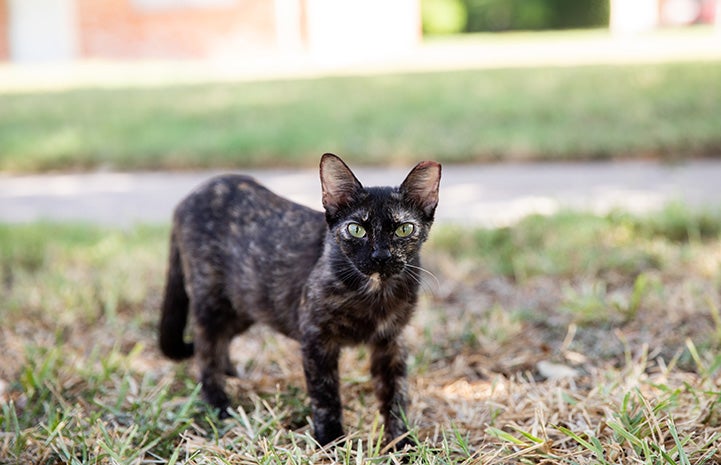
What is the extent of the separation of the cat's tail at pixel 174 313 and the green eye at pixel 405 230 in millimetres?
1330

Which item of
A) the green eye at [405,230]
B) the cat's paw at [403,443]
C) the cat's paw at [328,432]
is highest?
the green eye at [405,230]

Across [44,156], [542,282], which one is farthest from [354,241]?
[44,156]

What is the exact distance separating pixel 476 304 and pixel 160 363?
1731 millimetres

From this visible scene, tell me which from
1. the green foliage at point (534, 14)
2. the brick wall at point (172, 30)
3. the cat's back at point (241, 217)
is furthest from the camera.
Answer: the green foliage at point (534, 14)

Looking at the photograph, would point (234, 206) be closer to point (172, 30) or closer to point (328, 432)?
point (328, 432)

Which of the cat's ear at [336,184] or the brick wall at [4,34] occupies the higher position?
the brick wall at [4,34]

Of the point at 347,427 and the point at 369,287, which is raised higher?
the point at 369,287

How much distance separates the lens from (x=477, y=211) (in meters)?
6.57

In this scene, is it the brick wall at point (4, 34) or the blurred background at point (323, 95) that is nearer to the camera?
the blurred background at point (323, 95)

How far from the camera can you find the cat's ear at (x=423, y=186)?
9.36 ft

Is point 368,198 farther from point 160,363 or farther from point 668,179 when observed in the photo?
point 668,179

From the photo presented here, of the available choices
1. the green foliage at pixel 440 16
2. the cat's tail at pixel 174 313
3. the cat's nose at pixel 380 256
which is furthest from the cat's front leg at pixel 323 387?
the green foliage at pixel 440 16

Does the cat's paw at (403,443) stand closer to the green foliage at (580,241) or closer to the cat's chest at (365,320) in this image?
the cat's chest at (365,320)

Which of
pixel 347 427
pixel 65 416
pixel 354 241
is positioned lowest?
pixel 347 427
